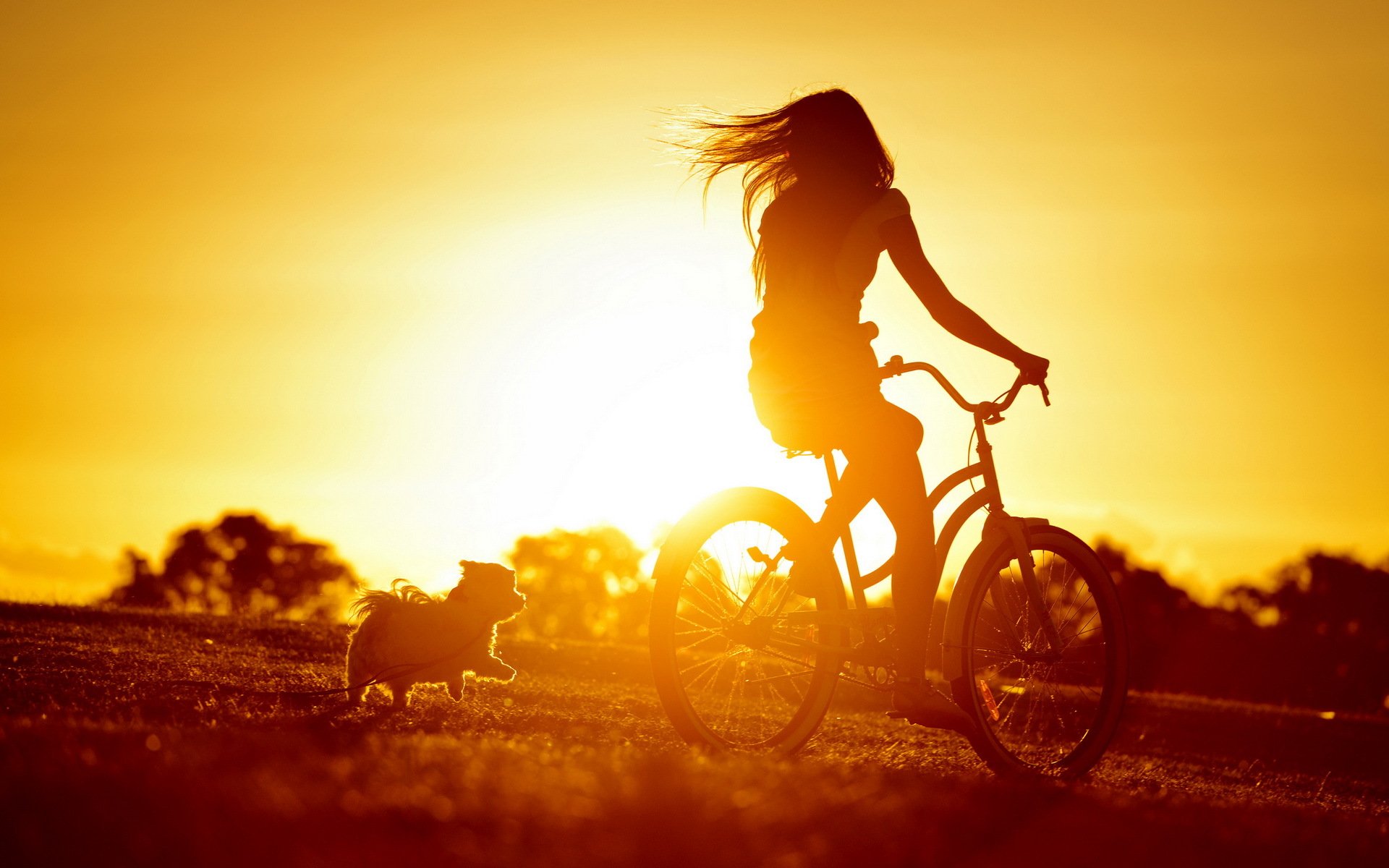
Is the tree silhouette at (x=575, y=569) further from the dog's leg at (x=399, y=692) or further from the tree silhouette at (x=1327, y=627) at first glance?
the dog's leg at (x=399, y=692)

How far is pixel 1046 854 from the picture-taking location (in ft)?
9.62

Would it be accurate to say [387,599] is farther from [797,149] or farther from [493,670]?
[797,149]

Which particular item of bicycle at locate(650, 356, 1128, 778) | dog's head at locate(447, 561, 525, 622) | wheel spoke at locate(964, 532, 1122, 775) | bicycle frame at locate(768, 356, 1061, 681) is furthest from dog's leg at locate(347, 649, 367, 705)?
wheel spoke at locate(964, 532, 1122, 775)

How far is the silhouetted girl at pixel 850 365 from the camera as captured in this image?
17.6ft

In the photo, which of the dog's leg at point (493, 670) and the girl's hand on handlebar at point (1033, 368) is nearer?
the girl's hand on handlebar at point (1033, 368)

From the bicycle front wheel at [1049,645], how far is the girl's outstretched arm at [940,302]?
91 cm

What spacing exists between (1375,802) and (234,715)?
25.3ft

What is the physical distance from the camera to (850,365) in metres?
5.34

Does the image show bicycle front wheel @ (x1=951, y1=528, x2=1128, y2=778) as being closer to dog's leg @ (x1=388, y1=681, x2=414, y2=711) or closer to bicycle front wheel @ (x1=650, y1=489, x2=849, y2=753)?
bicycle front wheel @ (x1=650, y1=489, x2=849, y2=753)

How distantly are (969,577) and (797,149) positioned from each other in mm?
Answer: 2343

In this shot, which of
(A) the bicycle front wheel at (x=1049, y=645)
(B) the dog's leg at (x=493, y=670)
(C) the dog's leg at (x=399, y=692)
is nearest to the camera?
(A) the bicycle front wheel at (x=1049, y=645)

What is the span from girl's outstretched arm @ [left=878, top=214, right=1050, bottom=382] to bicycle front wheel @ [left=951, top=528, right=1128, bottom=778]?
3.00 ft

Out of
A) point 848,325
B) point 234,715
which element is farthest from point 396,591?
point 848,325

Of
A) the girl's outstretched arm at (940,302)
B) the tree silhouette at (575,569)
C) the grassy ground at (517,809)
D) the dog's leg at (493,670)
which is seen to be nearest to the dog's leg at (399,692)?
the dog's leg at (493,670)
